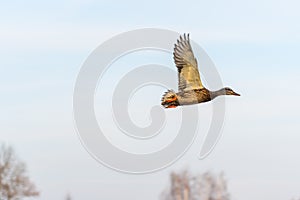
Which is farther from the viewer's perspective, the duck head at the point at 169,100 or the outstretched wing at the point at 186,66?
the outstretched wing at the point at 186,66

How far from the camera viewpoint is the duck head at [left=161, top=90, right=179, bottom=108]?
1155 inches

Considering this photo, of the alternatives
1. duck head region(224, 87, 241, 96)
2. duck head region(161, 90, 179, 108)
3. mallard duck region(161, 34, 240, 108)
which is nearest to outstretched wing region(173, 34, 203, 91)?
mallard duck region(161, 34, 240, 108)

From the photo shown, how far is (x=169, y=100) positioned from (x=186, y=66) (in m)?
1.49

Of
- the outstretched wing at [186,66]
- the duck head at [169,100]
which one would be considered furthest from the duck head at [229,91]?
the duck head at [169,100]

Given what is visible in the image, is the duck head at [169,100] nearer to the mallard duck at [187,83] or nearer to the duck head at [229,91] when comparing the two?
the mallard duck at [187,83]

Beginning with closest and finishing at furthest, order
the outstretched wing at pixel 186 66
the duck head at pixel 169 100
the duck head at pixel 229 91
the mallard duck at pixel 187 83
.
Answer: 1. the duck head at pixel 169 100
2. the mallard duck at pixel 187 83
3. the outstretched wing at pixel 186 66
4. the duck head at pixel 229 91

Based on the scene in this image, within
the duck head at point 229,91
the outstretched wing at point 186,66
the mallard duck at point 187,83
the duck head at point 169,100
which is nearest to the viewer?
the duck head at point 169,100

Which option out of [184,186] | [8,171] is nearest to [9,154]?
[8,171]

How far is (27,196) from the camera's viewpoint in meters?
47.6

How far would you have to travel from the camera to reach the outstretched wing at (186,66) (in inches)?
1192

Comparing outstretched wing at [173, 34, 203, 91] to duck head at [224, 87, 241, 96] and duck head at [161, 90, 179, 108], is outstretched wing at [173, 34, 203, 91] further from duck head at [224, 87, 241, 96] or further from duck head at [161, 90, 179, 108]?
duck head at [224, 87, 241, 96]

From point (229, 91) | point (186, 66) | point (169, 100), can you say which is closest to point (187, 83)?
point (186, 66)

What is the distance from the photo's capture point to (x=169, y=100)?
29453mm

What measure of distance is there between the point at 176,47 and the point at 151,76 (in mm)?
1095
